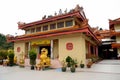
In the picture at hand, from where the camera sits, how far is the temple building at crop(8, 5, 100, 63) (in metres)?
13.1

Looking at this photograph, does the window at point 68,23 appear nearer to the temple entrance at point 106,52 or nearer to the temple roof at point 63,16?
the temple roof at point 63,16

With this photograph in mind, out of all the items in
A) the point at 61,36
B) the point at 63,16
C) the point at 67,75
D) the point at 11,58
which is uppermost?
the point at 63,16

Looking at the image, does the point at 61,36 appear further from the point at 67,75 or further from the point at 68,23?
the point at 67,75

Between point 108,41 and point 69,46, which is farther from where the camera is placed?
point 108,41

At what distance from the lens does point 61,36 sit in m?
14.2

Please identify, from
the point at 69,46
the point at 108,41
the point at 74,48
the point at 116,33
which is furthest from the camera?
the point at 108,41

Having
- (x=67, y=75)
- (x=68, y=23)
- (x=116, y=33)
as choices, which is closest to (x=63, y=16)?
(x=68, y=23)

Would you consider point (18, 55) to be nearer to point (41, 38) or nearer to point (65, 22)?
point (41, 38)

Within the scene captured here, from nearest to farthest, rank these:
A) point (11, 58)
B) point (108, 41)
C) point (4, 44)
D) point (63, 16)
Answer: point (63, 16) → point (11, 58) → point (108, 41) → point (4, 44)

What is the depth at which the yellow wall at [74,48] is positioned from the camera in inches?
510

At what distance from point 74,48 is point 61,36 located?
5.92 feet

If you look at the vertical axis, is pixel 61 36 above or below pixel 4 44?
below

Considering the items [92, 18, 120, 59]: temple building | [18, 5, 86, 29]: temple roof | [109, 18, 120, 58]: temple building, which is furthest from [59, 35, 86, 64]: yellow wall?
[92, 18, 120, 59]: temple building

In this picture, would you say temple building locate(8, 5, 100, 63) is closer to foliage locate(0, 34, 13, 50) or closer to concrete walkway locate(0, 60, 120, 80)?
concrete walkway locate(0, 60, 120, 80)
